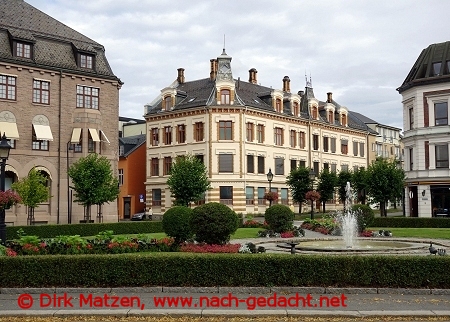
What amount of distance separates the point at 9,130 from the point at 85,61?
8942 mm

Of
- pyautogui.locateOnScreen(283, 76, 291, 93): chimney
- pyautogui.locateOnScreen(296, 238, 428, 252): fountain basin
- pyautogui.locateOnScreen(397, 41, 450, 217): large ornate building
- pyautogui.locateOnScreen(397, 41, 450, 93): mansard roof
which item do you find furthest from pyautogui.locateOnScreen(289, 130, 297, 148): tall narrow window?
pyautogui.locateOnScreen(296, 238, 428, 252): fountain basin

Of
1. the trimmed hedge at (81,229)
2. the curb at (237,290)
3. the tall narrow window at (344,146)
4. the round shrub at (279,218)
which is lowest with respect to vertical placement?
the curb at (237,290)

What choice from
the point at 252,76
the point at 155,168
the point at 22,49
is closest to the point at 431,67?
the point at 252,76

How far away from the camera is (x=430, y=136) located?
1841 inches

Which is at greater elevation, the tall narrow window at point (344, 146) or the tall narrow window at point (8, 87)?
the tall narrow window at point (8, 87)

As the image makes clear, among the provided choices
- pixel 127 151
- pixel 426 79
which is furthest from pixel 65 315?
pixel 127 151

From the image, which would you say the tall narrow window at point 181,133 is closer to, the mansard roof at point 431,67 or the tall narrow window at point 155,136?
the tall narrow window at point 155,136

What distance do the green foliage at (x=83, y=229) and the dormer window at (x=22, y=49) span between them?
49.1ft

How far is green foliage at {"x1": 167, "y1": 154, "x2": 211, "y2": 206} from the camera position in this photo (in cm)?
4434

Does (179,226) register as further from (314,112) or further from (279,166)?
(314,112)

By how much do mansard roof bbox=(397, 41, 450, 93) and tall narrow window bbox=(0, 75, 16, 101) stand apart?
3405cm

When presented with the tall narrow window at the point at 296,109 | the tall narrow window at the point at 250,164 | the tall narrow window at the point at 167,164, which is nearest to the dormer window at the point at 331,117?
the tall narrow window at the point at 296,109

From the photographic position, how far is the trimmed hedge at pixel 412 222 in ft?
123

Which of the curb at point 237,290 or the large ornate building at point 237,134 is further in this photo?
the large ornate building at point 237,134
